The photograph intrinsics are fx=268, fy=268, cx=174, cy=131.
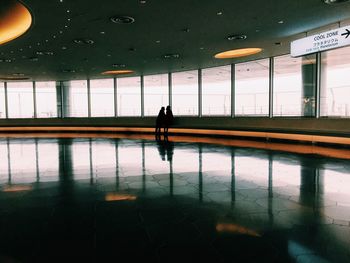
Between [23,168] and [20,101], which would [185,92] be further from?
[20,101]

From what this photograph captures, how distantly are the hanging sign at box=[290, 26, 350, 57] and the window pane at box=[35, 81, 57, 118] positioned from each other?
16857 mm

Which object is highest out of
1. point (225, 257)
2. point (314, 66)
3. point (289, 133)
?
point (314, 66)

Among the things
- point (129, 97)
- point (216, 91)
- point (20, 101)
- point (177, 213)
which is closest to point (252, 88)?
point (216, 91)

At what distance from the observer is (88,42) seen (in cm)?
891

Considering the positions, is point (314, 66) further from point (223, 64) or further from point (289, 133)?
point (223, 64)

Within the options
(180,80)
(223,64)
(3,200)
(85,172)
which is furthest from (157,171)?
(180,80)

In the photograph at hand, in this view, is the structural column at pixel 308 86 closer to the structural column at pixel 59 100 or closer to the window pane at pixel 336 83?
the window pane at pixel 336 83

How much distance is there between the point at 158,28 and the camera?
302 inches

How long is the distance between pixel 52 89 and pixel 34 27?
13.6 meters

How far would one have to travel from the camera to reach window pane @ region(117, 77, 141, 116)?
17.8 meters

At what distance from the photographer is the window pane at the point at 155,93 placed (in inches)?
663

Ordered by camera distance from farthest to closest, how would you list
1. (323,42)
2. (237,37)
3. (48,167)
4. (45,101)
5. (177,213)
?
(45,101), (237,37), (323,42), (48,167), (177,213)

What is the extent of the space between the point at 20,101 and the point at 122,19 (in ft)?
50.1

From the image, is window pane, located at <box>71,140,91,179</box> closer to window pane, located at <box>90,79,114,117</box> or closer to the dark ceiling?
the dark ceiling
